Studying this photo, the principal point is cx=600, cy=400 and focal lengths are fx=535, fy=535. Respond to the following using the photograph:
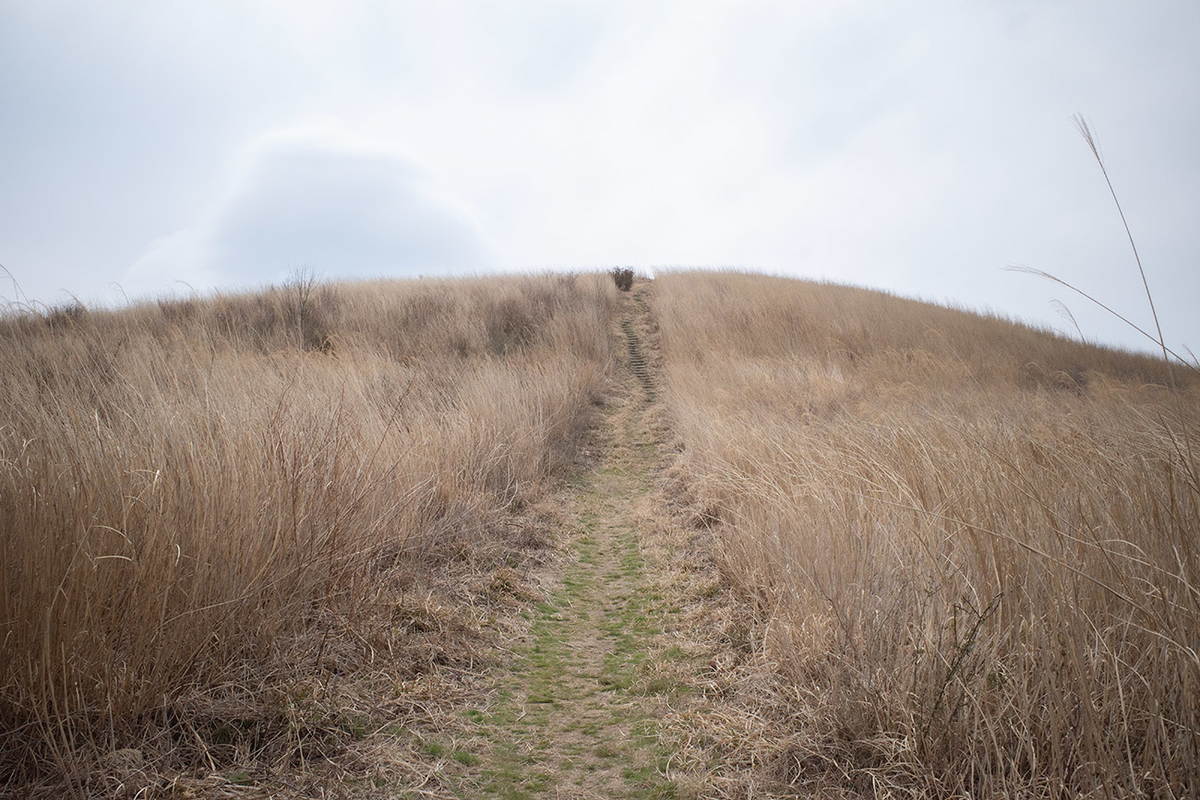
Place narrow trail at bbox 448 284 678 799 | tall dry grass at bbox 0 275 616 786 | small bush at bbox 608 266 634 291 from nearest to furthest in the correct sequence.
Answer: tall dry grass at bbox 0 275 616 786 → narrow trail at bbox 448 284 678 799 → small bush at bbox 608 266 634 291

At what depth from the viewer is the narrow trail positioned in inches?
87.9

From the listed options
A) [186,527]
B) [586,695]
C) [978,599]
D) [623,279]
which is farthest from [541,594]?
[623,279]

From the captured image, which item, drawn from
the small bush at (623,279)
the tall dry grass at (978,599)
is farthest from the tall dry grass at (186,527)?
the small bush at (623,279)

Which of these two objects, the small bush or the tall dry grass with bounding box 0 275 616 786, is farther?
the small bush

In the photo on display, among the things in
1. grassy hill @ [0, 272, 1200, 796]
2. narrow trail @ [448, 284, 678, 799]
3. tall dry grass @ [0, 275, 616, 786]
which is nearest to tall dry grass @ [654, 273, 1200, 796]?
grassy hill @ [0, 272, 1200, 796]

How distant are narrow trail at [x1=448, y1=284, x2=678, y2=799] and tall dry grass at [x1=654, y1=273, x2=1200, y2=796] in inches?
25.2

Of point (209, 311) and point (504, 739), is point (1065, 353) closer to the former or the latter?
point (504, 739)

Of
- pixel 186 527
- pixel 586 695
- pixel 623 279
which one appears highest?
pixel 623 279

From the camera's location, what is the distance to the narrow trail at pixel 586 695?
2.23 meters

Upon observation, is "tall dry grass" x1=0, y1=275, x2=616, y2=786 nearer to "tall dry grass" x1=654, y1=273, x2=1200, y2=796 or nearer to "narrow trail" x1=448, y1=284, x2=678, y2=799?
"narrow trail" x1=448, y1=284, x2=678, y2=799

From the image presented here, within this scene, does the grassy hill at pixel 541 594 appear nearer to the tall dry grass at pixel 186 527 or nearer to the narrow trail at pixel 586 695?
the tall dry grass at pixel 186 527

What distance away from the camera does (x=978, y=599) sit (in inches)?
87.0

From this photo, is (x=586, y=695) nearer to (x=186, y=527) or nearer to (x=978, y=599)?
(x=978, y=599)

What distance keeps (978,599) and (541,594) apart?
2.87 m
